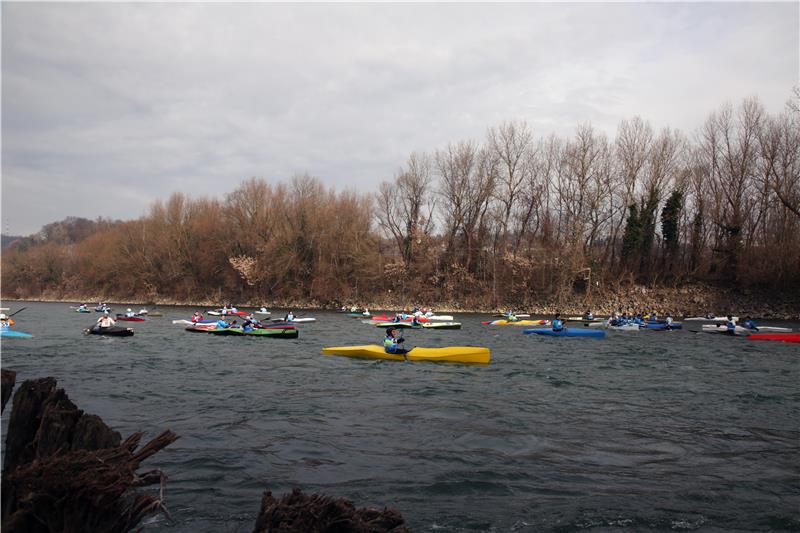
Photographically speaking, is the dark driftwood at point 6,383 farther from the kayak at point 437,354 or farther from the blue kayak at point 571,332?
the blue kayak at point 571,332

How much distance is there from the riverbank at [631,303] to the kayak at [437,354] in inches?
1246

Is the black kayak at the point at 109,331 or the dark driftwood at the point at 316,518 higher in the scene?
the dark driftwood at the point at 316,518

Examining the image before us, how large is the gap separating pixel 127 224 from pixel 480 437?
69.4 m

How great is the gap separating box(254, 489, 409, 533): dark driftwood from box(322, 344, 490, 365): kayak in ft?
51.9

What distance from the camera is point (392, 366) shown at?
19703mm

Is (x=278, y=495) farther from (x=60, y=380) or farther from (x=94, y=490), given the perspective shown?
(x=60, y=380)

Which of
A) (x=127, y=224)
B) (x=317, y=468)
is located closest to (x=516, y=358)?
(x=317, y=468)

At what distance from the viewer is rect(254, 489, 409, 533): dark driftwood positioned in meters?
3.92

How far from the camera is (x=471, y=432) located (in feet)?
37.1

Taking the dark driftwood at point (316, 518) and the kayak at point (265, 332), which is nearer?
the dark driftwood at point (316, 518)

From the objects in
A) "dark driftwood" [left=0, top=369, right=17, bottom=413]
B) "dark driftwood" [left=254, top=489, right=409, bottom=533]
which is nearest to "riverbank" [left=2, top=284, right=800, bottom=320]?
"dark driftwood" [left=254, top=489, right=409, bottom=533]

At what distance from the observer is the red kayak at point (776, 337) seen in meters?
26.6

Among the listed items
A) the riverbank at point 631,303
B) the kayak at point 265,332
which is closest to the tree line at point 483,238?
the riverbank at point 631,303

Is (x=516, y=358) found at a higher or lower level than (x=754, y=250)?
lower
